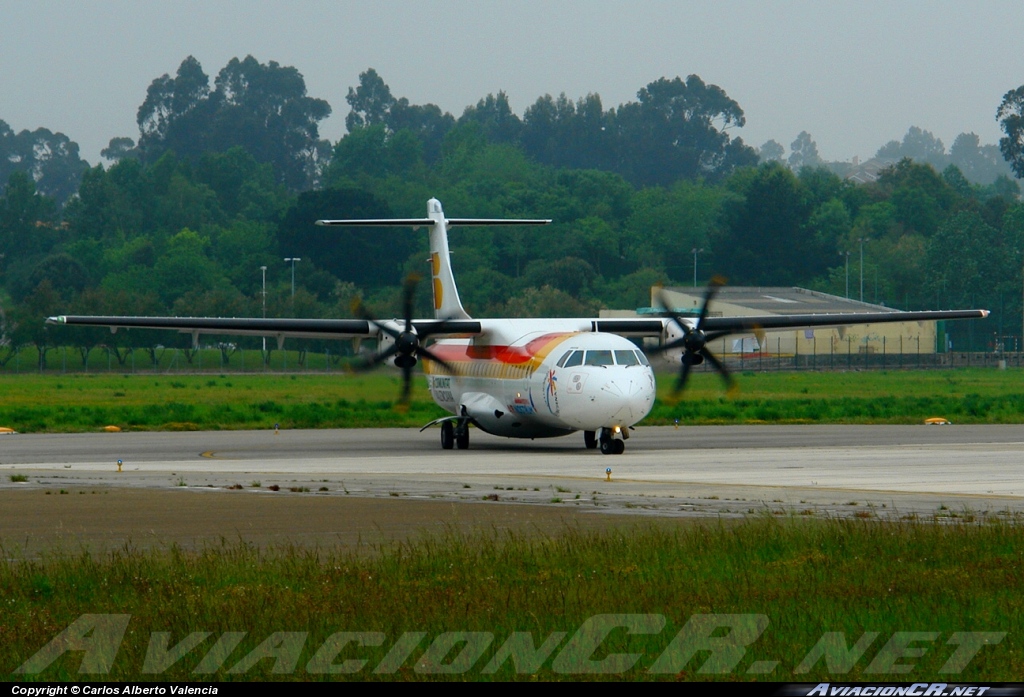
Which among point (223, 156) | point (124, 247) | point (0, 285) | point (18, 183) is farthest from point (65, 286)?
point (223, 156)

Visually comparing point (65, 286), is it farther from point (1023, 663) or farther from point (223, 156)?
point (1023, 663)

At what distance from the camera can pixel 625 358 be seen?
29922 mm

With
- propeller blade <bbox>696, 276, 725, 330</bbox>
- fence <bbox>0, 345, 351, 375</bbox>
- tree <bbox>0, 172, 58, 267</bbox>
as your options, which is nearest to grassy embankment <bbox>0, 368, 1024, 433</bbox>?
propeller blade <bbox>696, 276, 725, 330</bbox>

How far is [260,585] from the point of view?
37.5 ft

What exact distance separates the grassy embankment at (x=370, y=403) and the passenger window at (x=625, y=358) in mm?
3370

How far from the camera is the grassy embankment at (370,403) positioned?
43031 mm

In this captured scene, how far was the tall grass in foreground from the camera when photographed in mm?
8633

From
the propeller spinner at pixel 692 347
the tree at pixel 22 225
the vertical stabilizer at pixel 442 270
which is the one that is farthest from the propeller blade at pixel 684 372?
the tree at pixel 22 225

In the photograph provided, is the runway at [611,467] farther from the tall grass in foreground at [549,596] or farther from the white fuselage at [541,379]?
the tall grass in foreground at [549,596]

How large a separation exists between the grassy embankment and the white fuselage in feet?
6.16

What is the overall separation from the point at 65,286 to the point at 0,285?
29.7 metres

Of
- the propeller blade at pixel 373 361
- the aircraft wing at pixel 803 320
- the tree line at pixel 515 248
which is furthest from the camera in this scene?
the tree line at pixel 515 248

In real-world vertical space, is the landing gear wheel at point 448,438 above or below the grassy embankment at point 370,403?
above

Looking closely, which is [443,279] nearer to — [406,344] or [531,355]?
[406,344]
